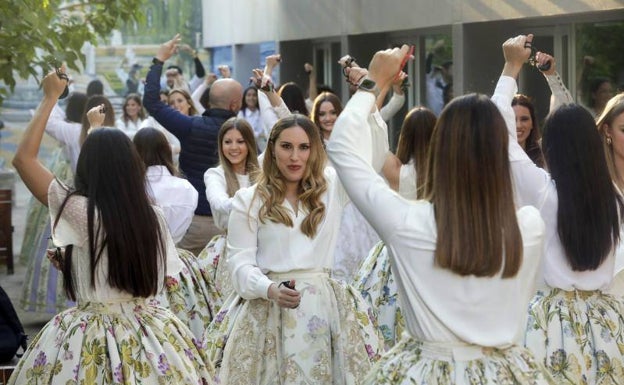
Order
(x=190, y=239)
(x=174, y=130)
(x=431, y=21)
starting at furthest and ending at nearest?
(x=431, y=21)
(x=174, y=130)
(x=190, y=239)

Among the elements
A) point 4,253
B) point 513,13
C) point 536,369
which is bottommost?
point 4,253

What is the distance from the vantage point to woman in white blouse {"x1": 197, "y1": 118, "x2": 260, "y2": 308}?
31.2 ft

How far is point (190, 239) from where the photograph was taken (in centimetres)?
1048

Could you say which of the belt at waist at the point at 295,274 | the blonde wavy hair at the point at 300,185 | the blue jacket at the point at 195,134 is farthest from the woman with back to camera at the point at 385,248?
the blue jacket at the point at 195,134

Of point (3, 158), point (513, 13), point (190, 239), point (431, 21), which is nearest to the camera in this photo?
point (190, 239)

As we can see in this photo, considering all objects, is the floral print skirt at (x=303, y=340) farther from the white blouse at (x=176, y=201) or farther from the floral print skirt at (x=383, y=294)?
the white blouse at (x=176, y=201)

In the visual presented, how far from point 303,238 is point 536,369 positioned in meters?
2.41

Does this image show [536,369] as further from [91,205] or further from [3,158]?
[3,158]

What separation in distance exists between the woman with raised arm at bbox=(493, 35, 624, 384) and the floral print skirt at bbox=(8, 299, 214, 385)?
157cm

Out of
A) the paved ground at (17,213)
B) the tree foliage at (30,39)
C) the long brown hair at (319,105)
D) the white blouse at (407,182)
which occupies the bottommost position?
the paved ground at (17,213)

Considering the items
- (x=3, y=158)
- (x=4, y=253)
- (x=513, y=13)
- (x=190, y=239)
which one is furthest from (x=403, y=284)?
(x=3, y=158)

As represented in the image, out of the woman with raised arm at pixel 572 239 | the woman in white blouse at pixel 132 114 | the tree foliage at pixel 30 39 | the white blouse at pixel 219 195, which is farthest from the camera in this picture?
the woman in white blouse at pixel 132 114

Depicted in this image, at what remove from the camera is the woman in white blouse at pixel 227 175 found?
9523mm

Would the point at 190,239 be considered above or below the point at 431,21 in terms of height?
below
